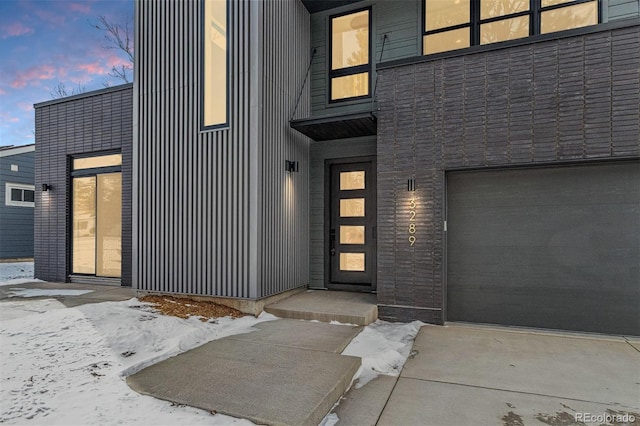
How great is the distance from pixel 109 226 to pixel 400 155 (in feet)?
20.5

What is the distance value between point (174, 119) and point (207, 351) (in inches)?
148

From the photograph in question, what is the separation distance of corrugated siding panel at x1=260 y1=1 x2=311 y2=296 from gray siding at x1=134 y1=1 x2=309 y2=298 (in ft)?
0.06

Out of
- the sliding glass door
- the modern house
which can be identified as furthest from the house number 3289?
the sliding glass door

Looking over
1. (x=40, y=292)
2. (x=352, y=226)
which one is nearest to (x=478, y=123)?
(x=352, y=226)

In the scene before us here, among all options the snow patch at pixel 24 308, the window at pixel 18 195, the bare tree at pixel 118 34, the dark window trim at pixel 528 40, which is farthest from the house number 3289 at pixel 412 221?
the window at pixel 18 195

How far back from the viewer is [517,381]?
114 inches

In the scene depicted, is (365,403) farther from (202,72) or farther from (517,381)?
(202,72)

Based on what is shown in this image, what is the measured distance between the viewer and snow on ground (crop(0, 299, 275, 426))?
2.23m

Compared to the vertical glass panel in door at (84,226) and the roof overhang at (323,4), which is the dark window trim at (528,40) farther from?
the vertical glass panel in door at (84,226)

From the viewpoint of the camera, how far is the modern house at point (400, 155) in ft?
13.4

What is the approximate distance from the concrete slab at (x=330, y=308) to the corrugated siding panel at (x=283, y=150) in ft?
1.08

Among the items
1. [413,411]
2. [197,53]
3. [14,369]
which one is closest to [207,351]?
[14,369]

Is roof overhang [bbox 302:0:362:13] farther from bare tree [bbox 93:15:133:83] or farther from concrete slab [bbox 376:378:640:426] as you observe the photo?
bare tree [bbox 93:15:133:83]

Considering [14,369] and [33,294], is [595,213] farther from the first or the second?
[33,294]
